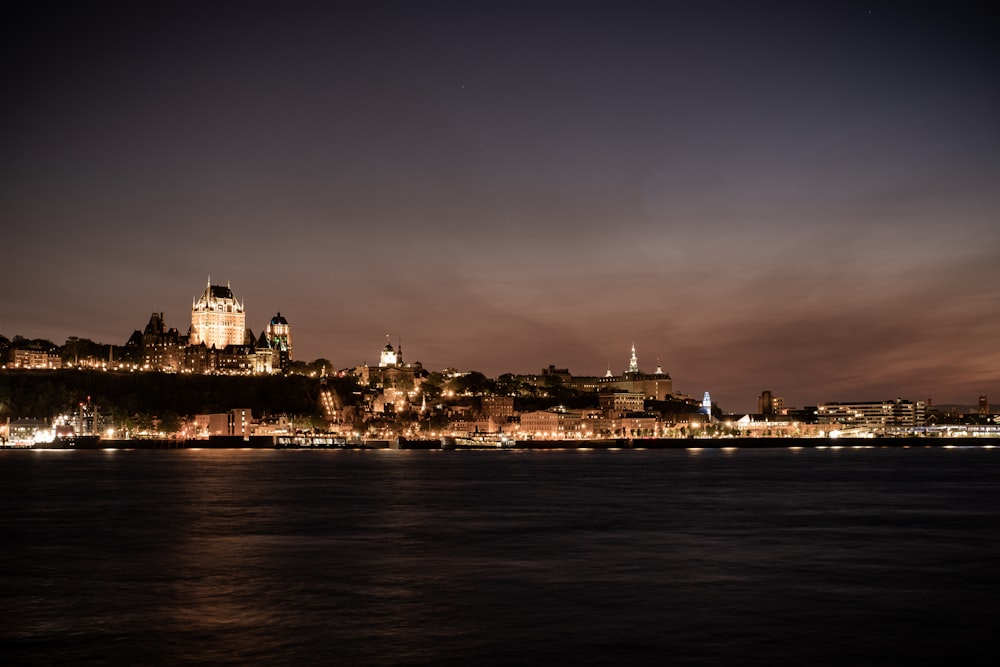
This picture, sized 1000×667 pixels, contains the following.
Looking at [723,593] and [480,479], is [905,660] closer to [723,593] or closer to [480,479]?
[723,593]

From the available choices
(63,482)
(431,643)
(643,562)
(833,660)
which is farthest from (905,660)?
(63,482)

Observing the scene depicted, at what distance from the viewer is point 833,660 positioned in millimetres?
17500

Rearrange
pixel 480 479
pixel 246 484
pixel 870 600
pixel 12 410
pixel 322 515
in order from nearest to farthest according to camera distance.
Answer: pixel 870 600, pixel 322 515, pixel 246 484, pixel 480 479, pixel 12 410

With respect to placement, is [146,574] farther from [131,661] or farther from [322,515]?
[322,515]

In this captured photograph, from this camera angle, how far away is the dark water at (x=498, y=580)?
18.4m

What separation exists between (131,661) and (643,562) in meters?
15.5

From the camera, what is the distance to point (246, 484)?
218ft

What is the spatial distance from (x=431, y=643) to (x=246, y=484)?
164 feet

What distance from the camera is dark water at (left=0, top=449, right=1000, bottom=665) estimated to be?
1838 centimetres

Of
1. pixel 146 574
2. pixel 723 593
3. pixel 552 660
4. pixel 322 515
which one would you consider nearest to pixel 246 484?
pixel 322 515

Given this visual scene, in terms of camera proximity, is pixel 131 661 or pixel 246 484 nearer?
pixel 131 661

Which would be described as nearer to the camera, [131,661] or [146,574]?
[131,661]

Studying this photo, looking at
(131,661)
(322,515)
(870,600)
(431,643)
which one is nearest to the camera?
(131,661)

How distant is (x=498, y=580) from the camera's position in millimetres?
25562
